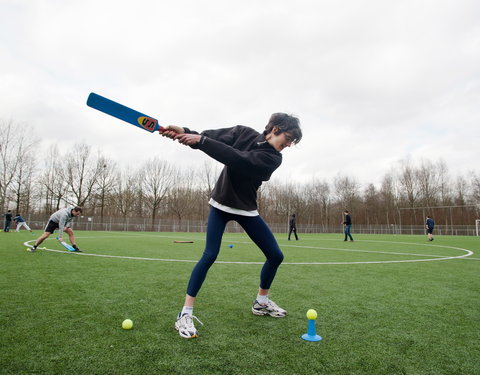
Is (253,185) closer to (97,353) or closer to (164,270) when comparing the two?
(97,353)

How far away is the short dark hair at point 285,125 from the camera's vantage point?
323 centimetres

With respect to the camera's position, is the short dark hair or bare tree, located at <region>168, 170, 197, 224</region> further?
bare tree, located at <region>168, 170, 197, 224</region>

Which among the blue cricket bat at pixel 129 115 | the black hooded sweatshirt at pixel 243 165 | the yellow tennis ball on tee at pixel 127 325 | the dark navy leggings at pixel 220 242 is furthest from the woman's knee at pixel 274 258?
the blue cricket bat at pixel 129 115

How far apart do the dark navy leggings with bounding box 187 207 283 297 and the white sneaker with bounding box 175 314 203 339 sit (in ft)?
0.84

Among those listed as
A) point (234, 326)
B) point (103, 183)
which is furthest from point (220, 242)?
point (103, 183)

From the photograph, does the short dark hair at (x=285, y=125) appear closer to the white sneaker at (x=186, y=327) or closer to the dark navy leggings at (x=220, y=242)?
the dark navy leggings at (x=220, y=242)

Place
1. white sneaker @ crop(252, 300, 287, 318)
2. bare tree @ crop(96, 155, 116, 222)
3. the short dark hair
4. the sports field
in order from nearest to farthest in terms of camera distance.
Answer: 1. the sports field
2. the short dark hair
3. white sneaker @ crop(252, 300, 287, 318)
4. bare tree @ crop(96, 155, 116, 222)

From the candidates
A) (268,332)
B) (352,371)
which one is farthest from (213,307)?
(352,371)

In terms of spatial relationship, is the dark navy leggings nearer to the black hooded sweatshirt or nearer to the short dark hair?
the black hooded sweatshirt

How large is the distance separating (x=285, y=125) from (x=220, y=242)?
1.47 metres

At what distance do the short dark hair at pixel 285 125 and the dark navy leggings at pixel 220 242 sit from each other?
3.36ft

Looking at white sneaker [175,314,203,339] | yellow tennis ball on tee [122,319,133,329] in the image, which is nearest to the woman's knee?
white sneaker [175,314,203,339]

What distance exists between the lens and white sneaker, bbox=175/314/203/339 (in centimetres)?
278

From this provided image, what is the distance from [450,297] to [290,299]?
242cm
